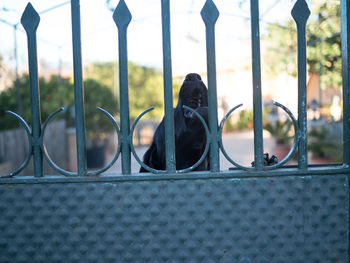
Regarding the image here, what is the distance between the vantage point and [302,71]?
137 cm

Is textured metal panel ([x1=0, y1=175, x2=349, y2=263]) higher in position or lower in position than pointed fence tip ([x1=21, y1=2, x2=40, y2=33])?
lower

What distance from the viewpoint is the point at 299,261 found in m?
1.39

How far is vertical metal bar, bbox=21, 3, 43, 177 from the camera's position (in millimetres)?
1366

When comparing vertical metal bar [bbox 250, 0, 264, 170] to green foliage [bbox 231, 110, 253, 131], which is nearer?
vertical metal bar [bbox 250, 0, 264, 170]

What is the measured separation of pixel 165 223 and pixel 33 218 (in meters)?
0.51

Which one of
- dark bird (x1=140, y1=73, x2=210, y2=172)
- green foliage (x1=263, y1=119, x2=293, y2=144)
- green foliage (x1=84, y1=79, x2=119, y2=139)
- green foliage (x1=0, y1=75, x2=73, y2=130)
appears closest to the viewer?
dark bird (x1=140, y1=73, x2=210, y2=172)

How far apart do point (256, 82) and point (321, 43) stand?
552 centimetres

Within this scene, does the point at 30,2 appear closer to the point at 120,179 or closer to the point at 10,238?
the point at 120,179

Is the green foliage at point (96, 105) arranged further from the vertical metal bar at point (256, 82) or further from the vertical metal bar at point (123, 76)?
the vertical metal bar at point (256, 82)

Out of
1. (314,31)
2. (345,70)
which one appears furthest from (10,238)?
(314,31)

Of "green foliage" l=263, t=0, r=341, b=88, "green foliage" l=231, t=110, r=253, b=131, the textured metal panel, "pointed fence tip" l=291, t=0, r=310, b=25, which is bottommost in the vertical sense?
the textured metal panel

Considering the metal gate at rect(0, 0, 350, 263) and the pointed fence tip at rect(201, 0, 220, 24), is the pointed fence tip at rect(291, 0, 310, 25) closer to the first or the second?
the metal gate at rect(0, 0, 350, 263)

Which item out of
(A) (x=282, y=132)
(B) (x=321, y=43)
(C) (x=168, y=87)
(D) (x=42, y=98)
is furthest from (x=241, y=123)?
(C) (x=168, y=87)

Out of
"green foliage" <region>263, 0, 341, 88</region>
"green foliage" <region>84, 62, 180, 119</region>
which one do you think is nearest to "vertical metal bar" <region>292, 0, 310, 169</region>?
"green foliage" <region>263, 0, 341, 88</region>
